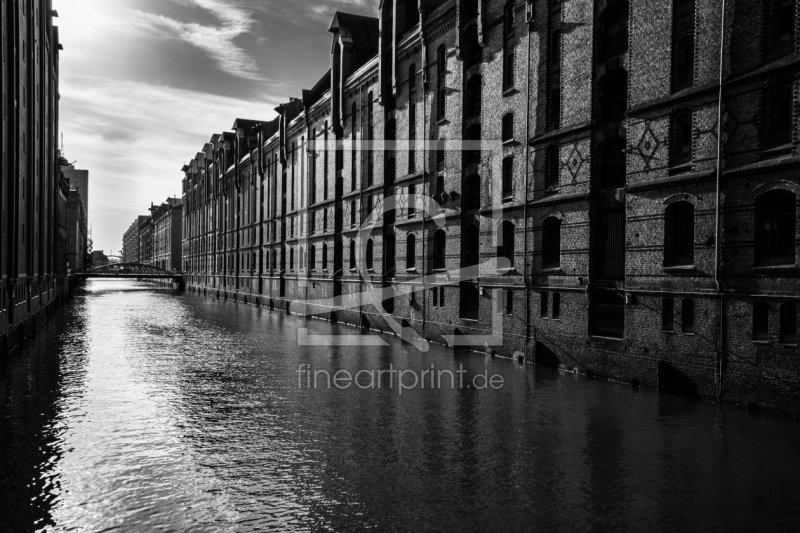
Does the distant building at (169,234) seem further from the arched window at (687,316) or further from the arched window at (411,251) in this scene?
the arched window at (687,316)

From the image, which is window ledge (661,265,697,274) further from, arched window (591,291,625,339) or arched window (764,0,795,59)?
arched window (764,0,795,59)

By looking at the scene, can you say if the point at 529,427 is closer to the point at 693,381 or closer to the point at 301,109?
the point at 693,381

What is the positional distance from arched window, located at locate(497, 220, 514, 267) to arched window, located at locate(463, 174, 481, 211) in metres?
2.21

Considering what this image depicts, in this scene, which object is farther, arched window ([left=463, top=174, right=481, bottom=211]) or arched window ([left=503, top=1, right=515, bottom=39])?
arched window ([left=463, top=174, right=481, bottom=211])

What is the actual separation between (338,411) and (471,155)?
44.2 ft

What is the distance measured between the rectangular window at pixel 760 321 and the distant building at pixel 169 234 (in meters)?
105

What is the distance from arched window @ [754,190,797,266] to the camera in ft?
42.2

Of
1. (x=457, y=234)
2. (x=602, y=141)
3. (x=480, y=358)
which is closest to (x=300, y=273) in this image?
(x=457, y=234)

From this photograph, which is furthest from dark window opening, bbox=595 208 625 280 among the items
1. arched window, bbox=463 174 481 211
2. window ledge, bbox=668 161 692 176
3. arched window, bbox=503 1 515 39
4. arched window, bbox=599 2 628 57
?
arched window, bbox=503 1 515 39

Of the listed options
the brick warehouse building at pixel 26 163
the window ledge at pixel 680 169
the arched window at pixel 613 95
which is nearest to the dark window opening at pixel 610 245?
the window ledge at pixel 680 169

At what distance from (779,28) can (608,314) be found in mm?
8309

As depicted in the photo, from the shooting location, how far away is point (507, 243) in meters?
22.0

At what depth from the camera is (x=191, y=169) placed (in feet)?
289

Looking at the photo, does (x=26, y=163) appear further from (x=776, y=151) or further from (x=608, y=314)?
(x=776, y=151)
